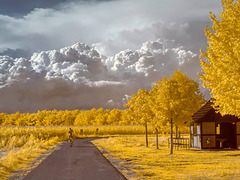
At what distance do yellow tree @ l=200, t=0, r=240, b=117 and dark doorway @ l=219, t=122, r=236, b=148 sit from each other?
13238 mm

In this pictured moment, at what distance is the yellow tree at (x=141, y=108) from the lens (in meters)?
34.4

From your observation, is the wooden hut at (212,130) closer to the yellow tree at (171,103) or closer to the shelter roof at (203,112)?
the shelter roof at (203,112)

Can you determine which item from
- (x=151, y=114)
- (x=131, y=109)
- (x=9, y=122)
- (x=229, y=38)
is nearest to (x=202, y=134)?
(x=151, y=114)

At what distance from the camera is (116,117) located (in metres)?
144

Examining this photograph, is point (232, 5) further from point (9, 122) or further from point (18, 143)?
point (9, 122)

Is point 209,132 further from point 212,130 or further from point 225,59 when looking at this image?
point 225,59

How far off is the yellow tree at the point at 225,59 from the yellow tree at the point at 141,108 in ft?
48.4

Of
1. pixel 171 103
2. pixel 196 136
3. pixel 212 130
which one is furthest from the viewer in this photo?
pixel 196 136

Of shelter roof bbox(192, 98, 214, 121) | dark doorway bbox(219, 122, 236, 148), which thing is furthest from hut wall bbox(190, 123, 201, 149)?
dark doorway bbox(219, 122, 236, 148)

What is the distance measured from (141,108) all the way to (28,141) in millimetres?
12659

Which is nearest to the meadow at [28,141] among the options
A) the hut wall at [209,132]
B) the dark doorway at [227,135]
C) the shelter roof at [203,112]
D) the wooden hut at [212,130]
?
the shelter roof at [203,112]

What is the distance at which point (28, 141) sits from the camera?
33.0 m

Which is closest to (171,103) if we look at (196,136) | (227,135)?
(196,136)

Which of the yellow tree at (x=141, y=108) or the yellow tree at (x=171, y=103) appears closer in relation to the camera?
the yellow tree at (x=171, y=103)
